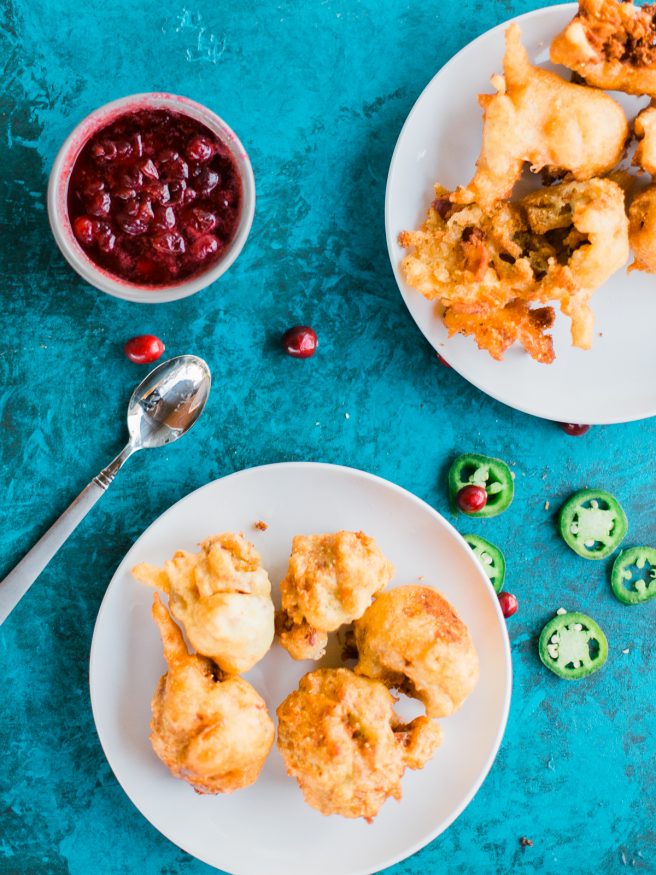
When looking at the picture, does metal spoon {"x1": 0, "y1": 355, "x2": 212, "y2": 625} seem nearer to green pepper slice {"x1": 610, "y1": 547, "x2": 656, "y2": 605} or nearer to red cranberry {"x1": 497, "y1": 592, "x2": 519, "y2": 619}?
red cranberry {"x1": 497, "y1": 592, "x2": 519, "y2": 619}

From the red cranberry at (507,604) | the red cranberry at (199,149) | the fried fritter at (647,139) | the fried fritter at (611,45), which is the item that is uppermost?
the fried fritter at (611,45)

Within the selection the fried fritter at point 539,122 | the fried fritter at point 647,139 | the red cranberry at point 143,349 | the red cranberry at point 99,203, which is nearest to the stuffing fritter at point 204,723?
the red cranberry at point 143,349

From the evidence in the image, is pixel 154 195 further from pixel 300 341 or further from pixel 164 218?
pixel 300 341

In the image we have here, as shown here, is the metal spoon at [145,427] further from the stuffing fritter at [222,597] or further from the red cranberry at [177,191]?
the red cranberry at [177,191]

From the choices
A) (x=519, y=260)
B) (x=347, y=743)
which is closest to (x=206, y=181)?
(x=519, y=260)

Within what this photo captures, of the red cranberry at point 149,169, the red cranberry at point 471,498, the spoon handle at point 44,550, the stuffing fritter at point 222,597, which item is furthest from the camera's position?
the red cranberry at point 471,498

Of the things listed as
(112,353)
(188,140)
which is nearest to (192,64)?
(188,140)

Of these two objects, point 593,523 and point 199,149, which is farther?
point 593,523
